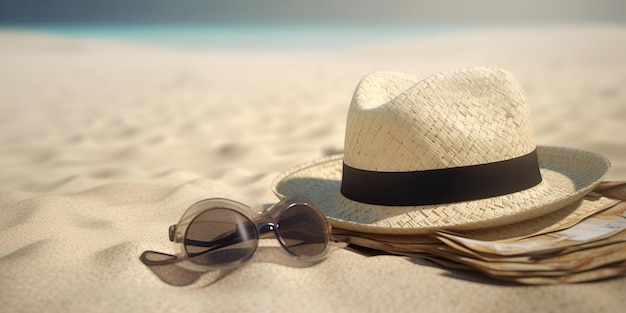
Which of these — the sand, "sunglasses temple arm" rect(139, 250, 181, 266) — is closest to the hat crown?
the sand

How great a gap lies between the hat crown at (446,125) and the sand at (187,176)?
0.43m

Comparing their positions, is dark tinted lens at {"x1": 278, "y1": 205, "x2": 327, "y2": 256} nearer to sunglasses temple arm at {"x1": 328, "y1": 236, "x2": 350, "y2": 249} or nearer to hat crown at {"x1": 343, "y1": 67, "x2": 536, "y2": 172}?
sunglasses temple arm at {"x1": 328, "y1": 236, "x2": 350, "y2": 249}

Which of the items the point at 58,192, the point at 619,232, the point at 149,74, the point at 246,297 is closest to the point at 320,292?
the point at 246,297

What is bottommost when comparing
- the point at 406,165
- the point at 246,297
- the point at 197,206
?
the point at 246,297

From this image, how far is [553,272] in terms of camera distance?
71.1 inches

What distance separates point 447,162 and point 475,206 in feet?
0.65

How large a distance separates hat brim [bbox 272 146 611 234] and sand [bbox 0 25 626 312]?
5.9 inches

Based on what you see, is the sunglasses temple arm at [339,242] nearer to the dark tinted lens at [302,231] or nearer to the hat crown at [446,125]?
the dark tinted lens at [302,231]

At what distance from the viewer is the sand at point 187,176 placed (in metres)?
1.77

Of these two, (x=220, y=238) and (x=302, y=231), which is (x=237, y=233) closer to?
(x=220, y=238)

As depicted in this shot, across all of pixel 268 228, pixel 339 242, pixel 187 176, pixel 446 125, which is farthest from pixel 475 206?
pixel 187 176

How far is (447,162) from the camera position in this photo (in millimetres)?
2146

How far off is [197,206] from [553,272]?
4.04 feet

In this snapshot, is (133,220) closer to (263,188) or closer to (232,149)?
(263,188)
